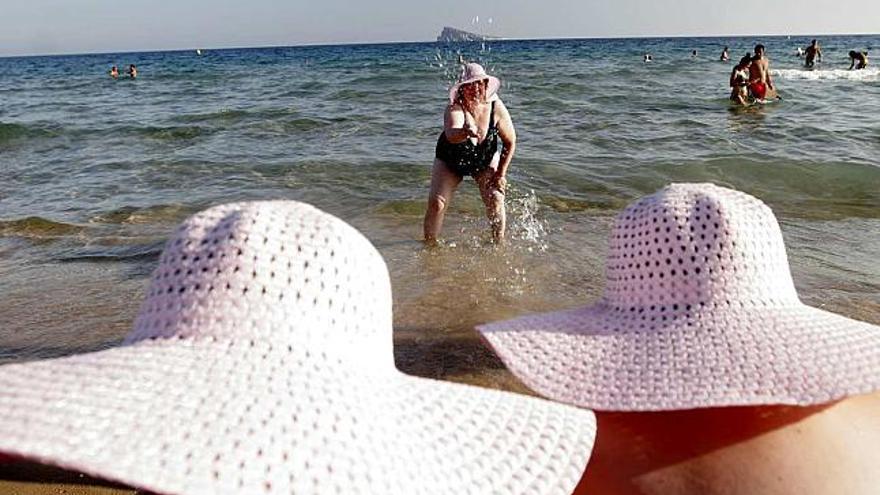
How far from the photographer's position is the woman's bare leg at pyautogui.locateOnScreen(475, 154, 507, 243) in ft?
18.0

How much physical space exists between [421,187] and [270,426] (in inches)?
261

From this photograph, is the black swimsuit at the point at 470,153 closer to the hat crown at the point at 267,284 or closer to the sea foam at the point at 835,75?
the hat crown at the point at 267,284

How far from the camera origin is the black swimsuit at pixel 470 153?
5291mm

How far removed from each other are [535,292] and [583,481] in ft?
9.63

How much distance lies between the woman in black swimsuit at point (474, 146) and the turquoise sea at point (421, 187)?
1.11 ft

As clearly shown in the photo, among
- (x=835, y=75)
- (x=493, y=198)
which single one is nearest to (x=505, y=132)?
(x=493, y=198)

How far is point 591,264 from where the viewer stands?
4930 millimetres

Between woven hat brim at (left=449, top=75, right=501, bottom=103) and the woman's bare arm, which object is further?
the woman's bare arm

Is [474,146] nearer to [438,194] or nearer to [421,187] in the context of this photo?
[438,194]

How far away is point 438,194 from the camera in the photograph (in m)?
5.46

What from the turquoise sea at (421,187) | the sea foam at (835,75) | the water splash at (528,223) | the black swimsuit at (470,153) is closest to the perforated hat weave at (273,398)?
the turquoise sea at (421,187)

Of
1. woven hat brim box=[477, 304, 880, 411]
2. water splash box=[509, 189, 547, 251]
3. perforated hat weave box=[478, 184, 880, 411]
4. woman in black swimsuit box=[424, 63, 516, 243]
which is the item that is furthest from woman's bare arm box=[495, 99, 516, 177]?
woven hat brim box=[477, 304, 880, 411]

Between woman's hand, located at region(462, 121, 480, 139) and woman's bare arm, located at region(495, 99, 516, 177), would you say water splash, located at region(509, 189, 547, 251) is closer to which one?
woman's bare arm, located at region(495, 99, 516, 177)

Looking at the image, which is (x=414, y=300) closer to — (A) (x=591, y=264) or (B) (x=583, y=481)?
(A) (x=591, y=264)
